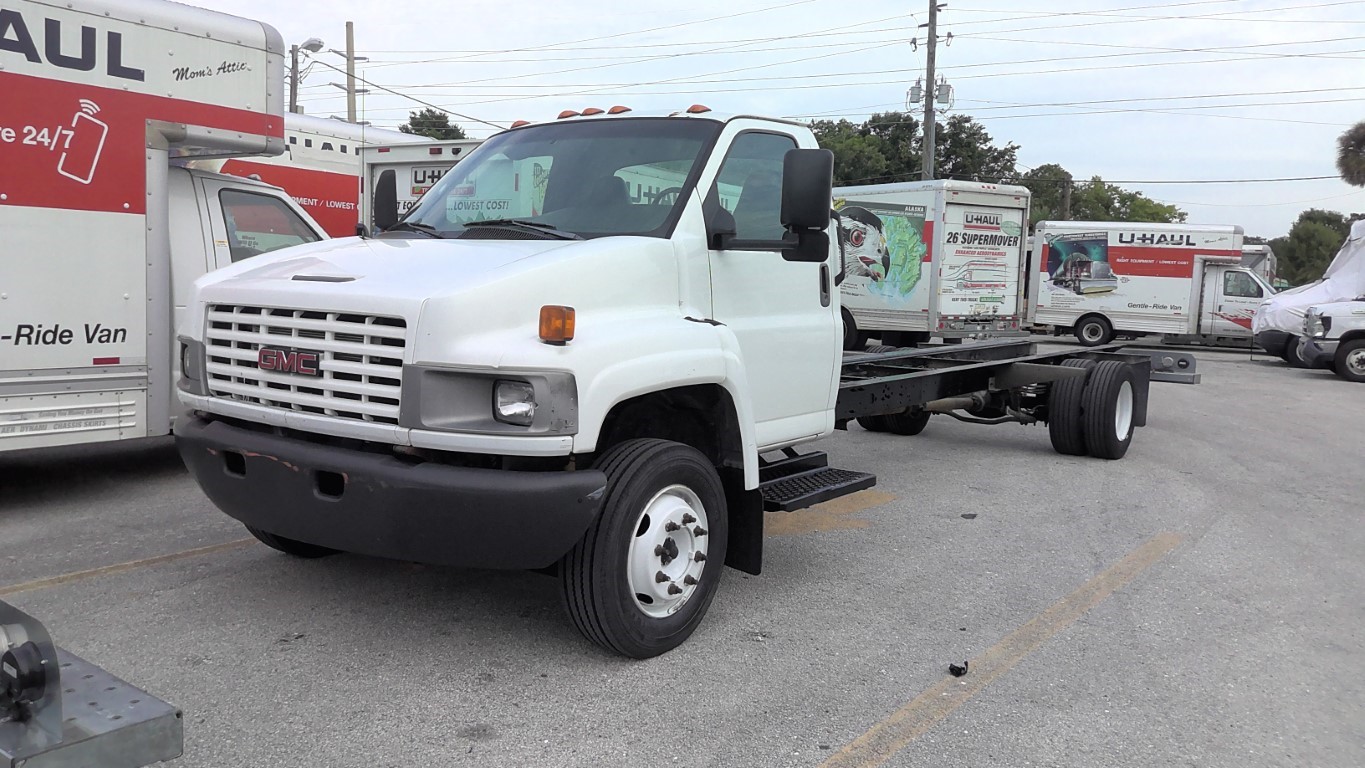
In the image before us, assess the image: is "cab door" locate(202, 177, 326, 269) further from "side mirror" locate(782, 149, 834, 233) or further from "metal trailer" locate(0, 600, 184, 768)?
"metal trailer" locate(0, 600, 184, 768)

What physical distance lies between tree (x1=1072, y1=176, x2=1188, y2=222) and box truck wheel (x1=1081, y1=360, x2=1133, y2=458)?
59102 mm

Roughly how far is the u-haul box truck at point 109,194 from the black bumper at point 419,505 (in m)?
3.23

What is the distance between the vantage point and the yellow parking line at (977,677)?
3.61 metres

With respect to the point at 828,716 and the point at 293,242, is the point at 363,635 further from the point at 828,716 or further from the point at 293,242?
the point at 293,242

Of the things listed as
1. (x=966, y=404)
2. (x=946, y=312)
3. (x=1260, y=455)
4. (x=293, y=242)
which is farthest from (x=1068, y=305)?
(x=293, y=242)

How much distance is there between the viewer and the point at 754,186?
501cm

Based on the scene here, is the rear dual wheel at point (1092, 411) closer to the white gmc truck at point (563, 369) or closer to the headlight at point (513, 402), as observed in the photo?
the white gmc truck at point (563, 369)

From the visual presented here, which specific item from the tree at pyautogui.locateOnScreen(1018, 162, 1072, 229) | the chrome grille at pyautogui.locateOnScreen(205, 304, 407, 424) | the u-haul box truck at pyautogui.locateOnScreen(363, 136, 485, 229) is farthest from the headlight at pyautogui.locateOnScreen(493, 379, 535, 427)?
the tree at pyautogui.locateOnScreen(1018, 162, 1072, 229)

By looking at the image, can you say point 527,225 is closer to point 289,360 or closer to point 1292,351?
point 289,360

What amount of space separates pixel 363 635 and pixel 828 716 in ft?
6.55

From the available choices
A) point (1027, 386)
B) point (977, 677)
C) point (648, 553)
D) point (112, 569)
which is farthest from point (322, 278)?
point (1027, 386)

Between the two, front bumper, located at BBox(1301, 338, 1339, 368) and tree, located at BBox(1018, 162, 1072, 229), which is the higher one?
tree, located at BBox(1018, 162, 1072, 229)

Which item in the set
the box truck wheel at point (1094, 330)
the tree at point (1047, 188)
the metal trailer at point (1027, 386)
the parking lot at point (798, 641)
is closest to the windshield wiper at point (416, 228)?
the parking lot at point (798, 641)

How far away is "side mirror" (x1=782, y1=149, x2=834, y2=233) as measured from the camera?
4.55 metres
